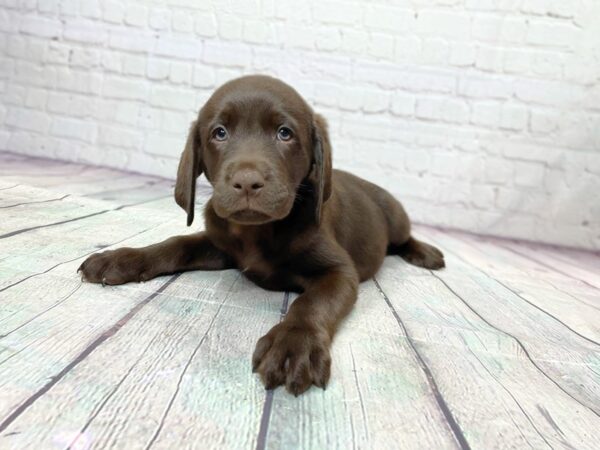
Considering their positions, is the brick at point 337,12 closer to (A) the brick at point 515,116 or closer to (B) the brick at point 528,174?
(A) the brick at point 515,116

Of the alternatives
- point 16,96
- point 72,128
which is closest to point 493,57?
point 72,128

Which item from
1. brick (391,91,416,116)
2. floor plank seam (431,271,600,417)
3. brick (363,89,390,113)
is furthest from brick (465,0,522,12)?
floor plank seam (431,271,600,417)

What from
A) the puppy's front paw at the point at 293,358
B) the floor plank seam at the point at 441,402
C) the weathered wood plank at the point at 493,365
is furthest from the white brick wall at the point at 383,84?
the puppy's front paw at the point at 293,358

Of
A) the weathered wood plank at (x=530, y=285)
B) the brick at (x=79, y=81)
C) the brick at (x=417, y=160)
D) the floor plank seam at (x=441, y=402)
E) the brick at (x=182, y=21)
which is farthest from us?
the brick at (x=79, y=81)

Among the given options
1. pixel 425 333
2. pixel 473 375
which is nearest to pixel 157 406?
pixel 473 375

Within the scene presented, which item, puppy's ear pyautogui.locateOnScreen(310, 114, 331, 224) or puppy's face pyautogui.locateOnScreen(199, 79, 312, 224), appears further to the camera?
puppy's ear pyautogui.locateOnScreen(310, 114, 331, 224)

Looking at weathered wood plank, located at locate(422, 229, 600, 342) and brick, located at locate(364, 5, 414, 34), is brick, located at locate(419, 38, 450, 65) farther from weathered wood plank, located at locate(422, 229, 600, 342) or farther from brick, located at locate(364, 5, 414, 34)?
weathered wood plank, located at locate(422, 229, 600, 342)
